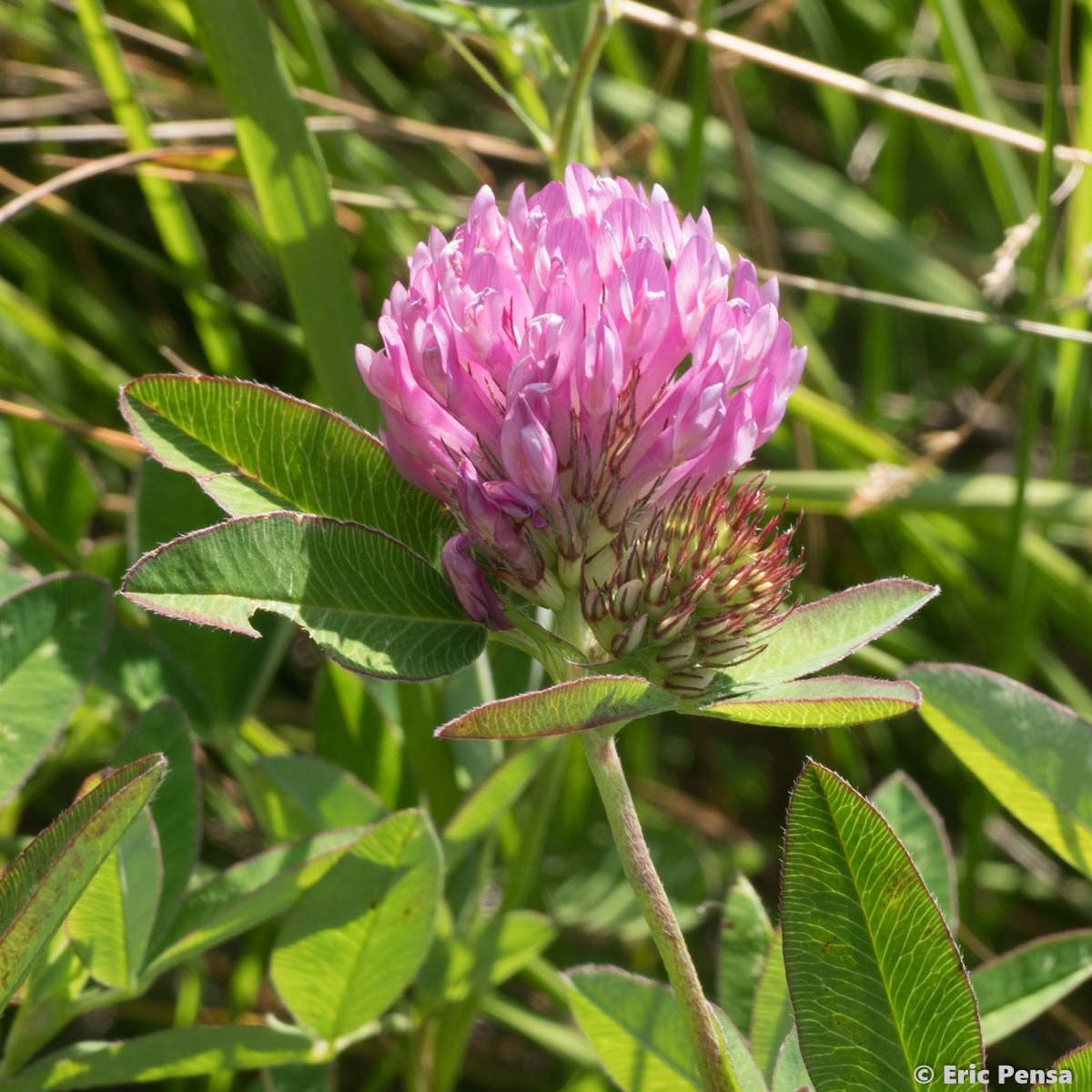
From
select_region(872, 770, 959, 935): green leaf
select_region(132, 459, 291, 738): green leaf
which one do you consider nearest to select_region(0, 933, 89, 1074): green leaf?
select_region(132, 459, 291, 738): green leaf

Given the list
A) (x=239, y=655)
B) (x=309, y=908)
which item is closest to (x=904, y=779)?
(x=309, y=908)

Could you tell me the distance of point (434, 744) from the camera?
4.21 ft

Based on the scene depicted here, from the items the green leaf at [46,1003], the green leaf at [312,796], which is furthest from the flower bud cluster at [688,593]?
the green leaf at [46,1003]

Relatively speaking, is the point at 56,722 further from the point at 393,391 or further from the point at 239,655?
the point at 393,391

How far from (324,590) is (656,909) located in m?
0.29

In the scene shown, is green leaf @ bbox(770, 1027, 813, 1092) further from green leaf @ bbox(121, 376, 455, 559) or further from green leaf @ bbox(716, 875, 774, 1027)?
green leaf @ bbox(121, 376, 455, 559)

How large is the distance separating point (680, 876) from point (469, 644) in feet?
2.96

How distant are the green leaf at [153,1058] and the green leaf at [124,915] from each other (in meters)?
0.05

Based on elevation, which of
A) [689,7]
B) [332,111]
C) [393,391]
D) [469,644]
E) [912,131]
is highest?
[912,131]

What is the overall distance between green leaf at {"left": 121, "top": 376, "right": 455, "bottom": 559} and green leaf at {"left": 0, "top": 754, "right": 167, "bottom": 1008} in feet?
0.63

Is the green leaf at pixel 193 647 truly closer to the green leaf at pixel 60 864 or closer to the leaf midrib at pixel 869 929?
the green leaf at pixel 60 864

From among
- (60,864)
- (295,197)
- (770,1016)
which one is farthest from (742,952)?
(295,197)

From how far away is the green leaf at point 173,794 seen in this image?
107 cm

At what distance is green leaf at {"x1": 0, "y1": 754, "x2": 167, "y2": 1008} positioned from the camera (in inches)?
30.6
